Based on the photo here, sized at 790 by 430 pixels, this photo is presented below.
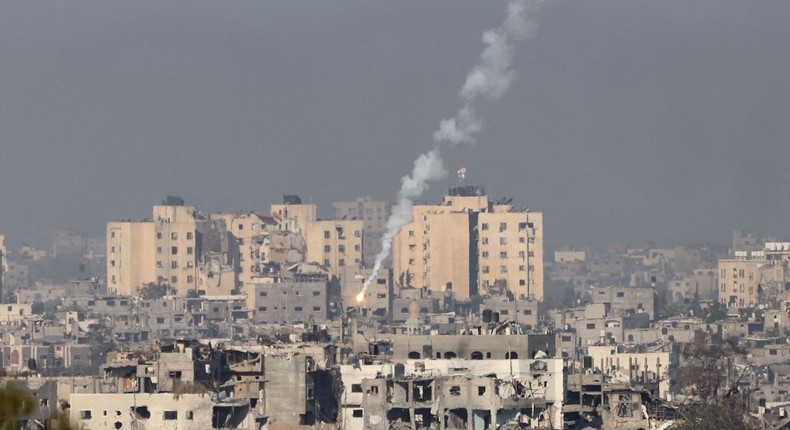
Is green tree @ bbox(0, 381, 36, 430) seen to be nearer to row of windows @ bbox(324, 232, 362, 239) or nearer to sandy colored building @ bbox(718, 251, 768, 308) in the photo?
sandy colored building @ bbox(718, 251, 768, 308)

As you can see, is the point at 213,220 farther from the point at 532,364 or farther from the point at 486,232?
the point at 532,364

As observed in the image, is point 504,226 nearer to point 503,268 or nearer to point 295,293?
point 503,268

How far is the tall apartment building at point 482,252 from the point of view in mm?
143625

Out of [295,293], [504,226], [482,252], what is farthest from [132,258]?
[295,293]

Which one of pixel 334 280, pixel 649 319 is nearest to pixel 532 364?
pixel 649 319

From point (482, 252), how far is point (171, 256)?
54.5 feet

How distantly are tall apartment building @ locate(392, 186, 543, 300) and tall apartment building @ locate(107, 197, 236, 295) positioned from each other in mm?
9893

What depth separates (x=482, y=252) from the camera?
14400cm

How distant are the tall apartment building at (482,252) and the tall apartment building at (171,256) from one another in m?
9.89

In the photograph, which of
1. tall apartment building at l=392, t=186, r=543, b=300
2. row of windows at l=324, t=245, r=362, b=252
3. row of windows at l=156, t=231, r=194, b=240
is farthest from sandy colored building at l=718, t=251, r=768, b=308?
row of windows at l=156, t=231, r=194, b=240

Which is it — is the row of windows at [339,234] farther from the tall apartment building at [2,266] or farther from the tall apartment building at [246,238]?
the tall apartment building at [2,266]

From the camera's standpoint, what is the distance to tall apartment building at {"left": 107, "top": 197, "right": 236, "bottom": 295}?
14712 centimetres

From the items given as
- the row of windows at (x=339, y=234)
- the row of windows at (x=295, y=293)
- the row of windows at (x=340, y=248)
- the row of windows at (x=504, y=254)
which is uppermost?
the row of windows at (x=339, y=234)

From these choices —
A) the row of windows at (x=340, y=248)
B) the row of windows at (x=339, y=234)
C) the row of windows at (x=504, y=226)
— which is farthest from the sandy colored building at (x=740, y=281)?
the row of windows at (x=339, y=234)
